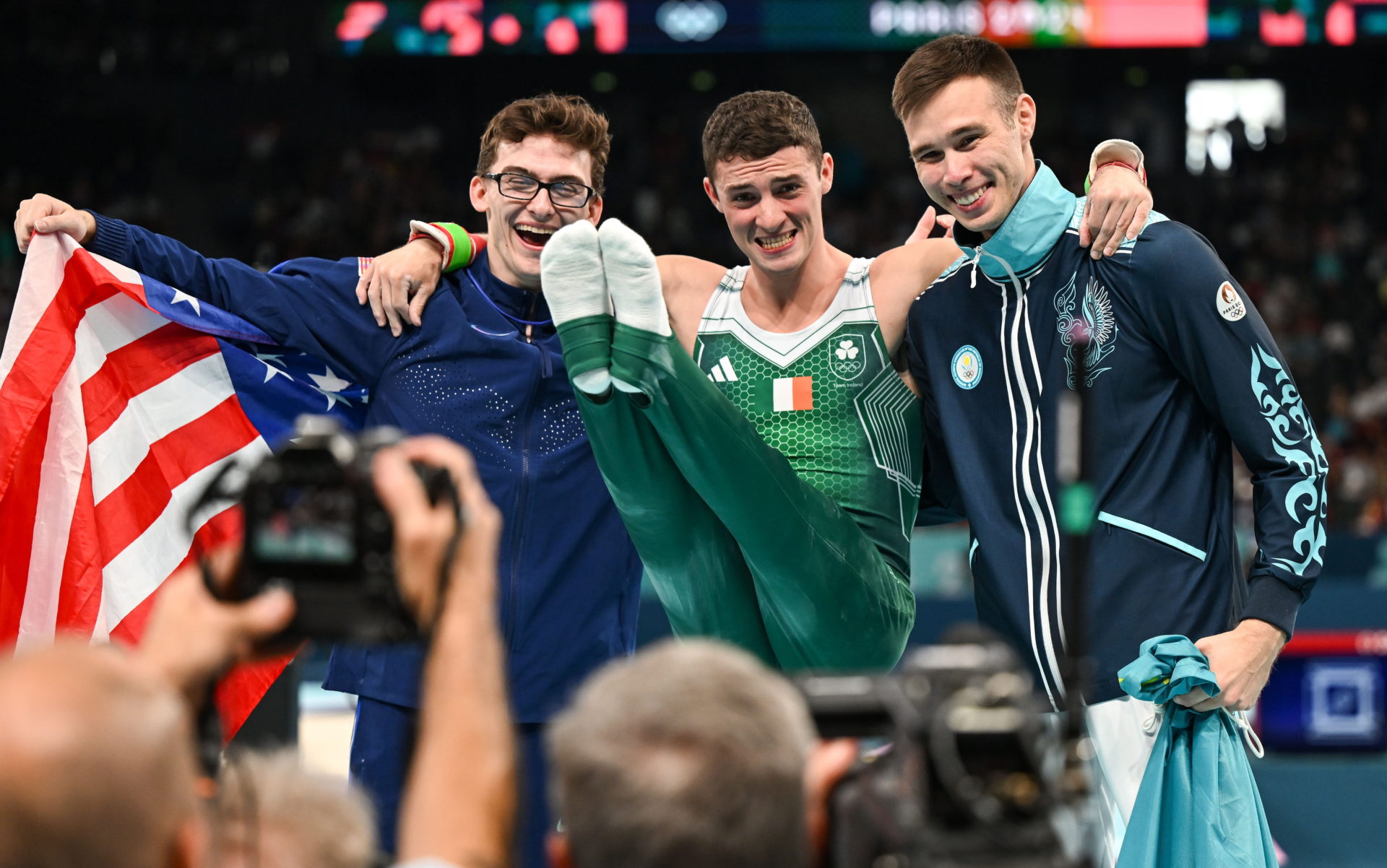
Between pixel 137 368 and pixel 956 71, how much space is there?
88.8 inches

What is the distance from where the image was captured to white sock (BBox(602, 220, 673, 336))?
270 cm

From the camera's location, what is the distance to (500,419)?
341 cm

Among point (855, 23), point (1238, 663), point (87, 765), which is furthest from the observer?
point (855, 23)

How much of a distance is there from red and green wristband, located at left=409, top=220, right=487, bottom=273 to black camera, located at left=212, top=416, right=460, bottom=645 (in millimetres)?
2098

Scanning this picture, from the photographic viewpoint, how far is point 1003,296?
3.12m

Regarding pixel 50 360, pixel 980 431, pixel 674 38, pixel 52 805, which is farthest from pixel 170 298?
pixel 674 38

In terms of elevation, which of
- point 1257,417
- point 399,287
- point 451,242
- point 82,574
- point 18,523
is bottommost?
point 82,574

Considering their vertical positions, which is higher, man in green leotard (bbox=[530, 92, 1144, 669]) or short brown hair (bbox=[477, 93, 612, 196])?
short brown hair (bbox=[477, 93, 612, 196])

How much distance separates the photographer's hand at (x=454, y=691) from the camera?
4.56 ft

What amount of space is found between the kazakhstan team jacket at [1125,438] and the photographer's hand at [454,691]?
1.65 m

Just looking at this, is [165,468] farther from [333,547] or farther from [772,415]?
[333,547]

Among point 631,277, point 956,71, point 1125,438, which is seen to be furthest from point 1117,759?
point 956,71

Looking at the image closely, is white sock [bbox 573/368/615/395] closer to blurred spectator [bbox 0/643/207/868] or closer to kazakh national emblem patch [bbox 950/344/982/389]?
kazakh national emblem patch [bbox 950/344/982/389]

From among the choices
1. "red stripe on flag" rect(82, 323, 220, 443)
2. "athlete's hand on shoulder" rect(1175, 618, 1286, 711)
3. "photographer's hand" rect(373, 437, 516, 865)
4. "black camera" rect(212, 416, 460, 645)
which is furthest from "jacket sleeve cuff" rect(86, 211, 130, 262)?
"athlete's hand on shoulder" rect(1175, 618, 1286, 711)
